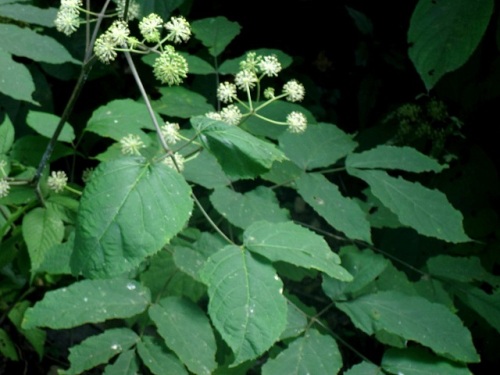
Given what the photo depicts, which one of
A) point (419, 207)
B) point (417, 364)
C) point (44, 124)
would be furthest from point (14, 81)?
point (417, 364)

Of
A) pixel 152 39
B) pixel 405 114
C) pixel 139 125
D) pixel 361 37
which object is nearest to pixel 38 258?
pixel 139 125

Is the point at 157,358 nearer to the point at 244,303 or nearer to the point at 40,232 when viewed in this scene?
the point at 244,303

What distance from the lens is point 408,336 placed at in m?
1.46

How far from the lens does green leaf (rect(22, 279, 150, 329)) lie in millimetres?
1489

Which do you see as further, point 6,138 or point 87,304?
point 6,138

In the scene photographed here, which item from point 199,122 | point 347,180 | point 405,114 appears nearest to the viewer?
point 199,122

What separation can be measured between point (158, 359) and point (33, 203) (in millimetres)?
712

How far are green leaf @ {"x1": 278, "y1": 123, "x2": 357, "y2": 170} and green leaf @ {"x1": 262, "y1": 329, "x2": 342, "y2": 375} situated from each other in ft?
1.87

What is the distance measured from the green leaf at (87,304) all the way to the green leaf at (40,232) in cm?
30

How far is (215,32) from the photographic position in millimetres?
2324

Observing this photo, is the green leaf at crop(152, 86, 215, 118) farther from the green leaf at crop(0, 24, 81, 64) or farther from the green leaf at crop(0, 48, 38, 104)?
the green leaf at crop(0, 48, 38, 104)

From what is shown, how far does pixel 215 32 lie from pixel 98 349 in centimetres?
128

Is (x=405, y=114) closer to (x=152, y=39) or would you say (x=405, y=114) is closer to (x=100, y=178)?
(x=152, y=39)

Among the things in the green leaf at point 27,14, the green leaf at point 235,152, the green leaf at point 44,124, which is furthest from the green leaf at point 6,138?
the green leaf at point 235,152
